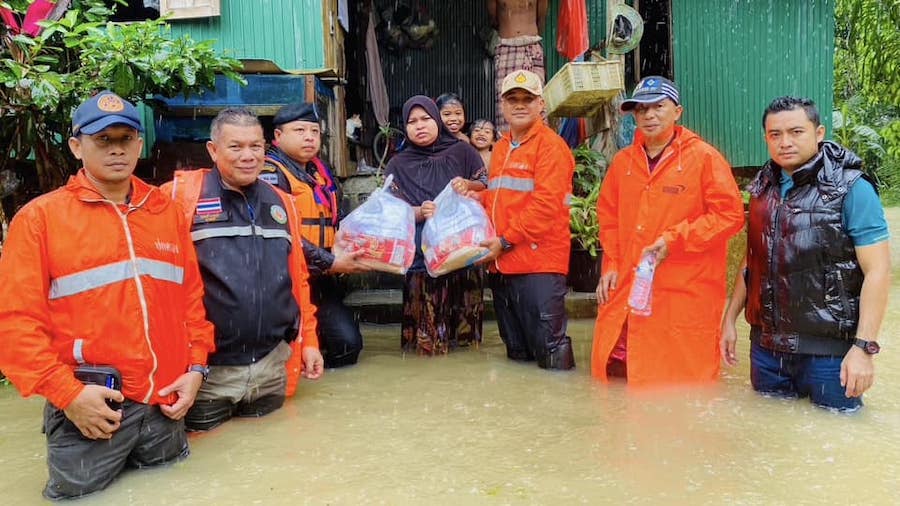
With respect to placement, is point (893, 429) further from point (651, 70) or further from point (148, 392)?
point (651, 70)

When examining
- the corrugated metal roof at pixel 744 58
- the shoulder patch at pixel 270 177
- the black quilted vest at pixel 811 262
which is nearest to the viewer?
the black quilted vest at pixel 811 262

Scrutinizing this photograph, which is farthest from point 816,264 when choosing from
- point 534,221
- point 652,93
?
point 534,221

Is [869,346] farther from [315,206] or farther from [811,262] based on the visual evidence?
[315,206]

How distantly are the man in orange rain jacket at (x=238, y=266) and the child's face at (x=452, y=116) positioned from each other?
1846 millimetres

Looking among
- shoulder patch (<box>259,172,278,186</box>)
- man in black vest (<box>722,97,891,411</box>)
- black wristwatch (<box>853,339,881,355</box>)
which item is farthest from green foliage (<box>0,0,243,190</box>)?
black wristwatch (<box>853,339,881,355</box>)

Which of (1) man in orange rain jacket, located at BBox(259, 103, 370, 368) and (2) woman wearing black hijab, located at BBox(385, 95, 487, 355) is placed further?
(2) woman wearing black hijab, located at BBox(385, 95, 487, 355)

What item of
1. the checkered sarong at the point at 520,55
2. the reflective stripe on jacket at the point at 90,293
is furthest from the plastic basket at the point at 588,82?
the reflective stripe on jacket at the point at 90,293

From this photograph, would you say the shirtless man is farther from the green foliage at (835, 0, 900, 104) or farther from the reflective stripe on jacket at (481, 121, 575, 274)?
the green foliage at (835, 0, 900, 104)

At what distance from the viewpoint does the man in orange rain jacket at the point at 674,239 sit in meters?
3.50

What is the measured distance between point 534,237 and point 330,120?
120 inches

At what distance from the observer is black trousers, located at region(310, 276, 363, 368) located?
4.30 meters

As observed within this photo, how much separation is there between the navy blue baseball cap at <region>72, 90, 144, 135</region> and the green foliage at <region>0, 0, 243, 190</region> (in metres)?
1.57

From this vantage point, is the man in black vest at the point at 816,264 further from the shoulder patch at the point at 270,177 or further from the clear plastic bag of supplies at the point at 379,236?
the shoulder patch at the point at 270,177

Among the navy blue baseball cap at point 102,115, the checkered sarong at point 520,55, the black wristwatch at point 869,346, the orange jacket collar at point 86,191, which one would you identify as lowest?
the black wristwatch at point 869,346
